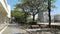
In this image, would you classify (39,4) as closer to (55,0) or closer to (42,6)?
(42,6)

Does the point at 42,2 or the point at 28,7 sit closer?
the point at 42,2

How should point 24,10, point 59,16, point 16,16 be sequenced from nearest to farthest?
point 24,10 → point 59,16 → point 16,16

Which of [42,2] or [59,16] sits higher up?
[42,2]

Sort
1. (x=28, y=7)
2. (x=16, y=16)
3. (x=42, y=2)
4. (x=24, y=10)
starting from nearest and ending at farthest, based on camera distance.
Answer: (x=42, y=2) < (x=28, y=7) < (x=24, y=10) < (x=16, y=16)

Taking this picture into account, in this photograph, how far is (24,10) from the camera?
48625 mm

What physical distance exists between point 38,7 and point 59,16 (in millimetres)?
23545

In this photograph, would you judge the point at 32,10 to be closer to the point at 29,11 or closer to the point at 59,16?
the point at 29,11

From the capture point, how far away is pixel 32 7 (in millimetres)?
44531

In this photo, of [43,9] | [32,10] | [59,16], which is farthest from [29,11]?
[59,16]

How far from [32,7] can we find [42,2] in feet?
11.5

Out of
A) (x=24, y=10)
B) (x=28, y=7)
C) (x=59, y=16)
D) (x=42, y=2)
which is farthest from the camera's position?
(x=59, y=16)

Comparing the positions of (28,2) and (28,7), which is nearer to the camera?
(28,2)

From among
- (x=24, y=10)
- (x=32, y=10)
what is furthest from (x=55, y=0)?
(x=24, y=10)

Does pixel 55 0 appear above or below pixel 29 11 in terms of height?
above
